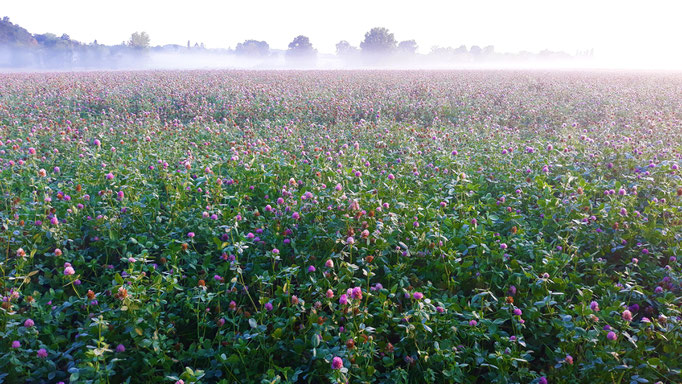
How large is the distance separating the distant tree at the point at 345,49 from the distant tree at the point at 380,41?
11355 mm

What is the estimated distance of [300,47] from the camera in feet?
322

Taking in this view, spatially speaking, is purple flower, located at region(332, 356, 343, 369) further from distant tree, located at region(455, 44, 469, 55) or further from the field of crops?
distant tree, located at region(455, 44, 469, 55)

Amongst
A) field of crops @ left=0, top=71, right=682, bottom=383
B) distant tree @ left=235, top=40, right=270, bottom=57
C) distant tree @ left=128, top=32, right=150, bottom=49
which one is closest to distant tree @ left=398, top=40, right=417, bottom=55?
distant tree @ left=235, top=40, right=270, bottom=57

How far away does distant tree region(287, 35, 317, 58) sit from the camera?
97750mm

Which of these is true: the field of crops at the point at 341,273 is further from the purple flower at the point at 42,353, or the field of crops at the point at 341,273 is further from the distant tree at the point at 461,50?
the distant tree at the point at 461,50

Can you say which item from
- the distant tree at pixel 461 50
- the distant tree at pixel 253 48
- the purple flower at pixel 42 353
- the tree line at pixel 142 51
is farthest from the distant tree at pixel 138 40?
→ the purple flower at pixel 42 353

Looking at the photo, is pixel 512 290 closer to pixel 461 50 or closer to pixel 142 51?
pixel 142 51

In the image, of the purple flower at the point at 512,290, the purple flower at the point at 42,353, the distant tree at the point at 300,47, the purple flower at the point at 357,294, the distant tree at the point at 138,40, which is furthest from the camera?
the distant tree at the point at 300,47

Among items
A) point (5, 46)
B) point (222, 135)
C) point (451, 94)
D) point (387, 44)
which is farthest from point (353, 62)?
point (222, 135)

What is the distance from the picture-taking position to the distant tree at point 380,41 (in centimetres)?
8931

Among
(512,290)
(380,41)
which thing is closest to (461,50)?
(380,41)

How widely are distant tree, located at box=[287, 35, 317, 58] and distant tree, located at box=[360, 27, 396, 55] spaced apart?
16.2 metres

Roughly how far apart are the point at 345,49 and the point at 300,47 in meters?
18.3

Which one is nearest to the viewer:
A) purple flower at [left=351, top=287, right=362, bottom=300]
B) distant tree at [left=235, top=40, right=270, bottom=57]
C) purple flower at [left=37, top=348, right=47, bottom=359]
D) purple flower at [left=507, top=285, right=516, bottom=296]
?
purple flower at [left=37, top=348, right=47, bottom=359]
